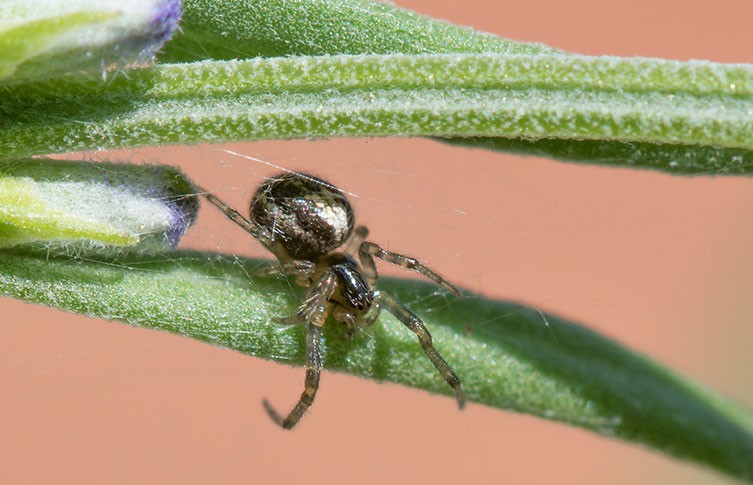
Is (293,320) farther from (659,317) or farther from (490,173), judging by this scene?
(659,317)

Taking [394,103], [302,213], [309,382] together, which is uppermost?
[394,103]

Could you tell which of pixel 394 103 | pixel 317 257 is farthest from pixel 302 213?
pixel 394 103

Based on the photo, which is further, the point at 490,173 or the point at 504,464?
the point at 504,464

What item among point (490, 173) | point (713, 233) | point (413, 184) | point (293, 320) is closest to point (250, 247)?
point (293, 320)

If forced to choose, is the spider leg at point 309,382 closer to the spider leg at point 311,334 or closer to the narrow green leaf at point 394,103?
the spider leg at point 311,334

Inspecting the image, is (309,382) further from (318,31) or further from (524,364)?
(318,31)
